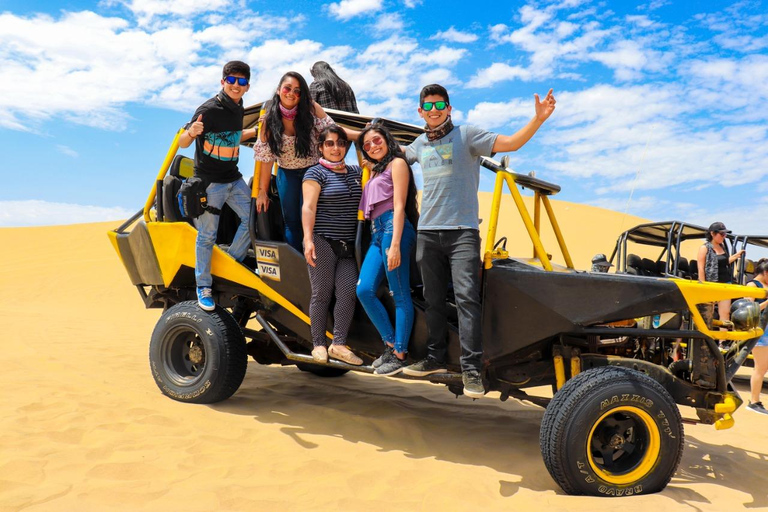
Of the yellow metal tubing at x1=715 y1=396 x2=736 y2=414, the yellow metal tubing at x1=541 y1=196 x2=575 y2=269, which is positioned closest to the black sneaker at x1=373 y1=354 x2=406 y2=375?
the yellow metal tubing at x1=541 y1=196 x2=575 y2=269

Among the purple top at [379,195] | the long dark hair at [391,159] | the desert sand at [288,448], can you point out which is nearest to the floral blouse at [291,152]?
the long dark hair at [391,159]

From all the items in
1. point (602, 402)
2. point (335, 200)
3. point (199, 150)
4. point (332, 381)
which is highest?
point (199, 150)

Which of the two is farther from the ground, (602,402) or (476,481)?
(602,402)

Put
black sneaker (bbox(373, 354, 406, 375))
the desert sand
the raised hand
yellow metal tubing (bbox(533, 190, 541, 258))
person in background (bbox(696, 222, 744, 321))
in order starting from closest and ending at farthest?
the desert sand
the raised hand
black sneaker (bbox(373, 354, 406, 375))
yellow metal tubing (bbox(533, 190, 541, 258))
person in background (bbox(696, 222, 744, 321))

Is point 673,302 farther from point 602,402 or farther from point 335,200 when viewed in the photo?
point 335,200

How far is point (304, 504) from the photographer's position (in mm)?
3461

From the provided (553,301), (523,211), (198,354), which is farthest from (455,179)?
(198,354)

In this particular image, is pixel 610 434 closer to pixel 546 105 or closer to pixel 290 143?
pixel 546 105

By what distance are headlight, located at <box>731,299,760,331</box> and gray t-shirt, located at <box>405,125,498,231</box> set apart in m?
1.75

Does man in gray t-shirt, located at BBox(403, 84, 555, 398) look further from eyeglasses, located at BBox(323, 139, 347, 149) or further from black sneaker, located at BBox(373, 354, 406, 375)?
eyeglasses, located at BBox(323, 139, 347, 149)

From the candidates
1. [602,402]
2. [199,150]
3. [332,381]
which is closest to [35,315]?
[332,381]

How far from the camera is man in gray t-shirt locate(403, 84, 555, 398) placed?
401 centimetres

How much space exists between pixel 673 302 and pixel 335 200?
8.02 feet

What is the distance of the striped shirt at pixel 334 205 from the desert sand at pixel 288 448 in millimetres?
1579
